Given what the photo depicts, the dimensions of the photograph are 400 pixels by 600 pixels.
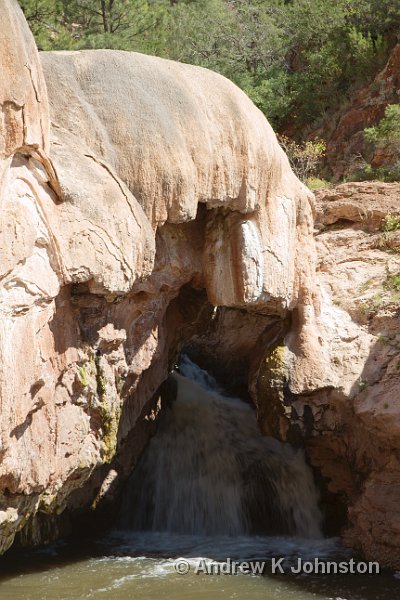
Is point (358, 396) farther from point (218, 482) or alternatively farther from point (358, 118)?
point (358, 118)

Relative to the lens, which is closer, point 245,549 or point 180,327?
point 245,549

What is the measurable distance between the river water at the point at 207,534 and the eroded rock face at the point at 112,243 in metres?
0.92

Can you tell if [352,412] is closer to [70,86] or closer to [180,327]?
[180,327]

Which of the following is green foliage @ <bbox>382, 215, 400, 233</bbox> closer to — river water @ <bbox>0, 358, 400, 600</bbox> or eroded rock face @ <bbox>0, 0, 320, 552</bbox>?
eroded rock face @ <bbox>0, 0, 320, 552</bbox>

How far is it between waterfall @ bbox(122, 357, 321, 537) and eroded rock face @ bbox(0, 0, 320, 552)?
1.08 metres

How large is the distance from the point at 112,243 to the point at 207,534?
4.86 metres

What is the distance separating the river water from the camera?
7934 millimetres

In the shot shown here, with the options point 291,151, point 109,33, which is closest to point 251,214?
point 291,151

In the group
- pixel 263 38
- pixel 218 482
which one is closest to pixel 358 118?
pixel 263 38

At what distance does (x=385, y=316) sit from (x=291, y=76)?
12841 millimetres

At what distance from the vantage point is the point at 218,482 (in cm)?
1065

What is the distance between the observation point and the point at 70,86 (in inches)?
288

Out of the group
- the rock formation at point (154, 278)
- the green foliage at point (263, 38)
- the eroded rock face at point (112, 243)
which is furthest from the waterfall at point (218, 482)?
the green foliage at point (263, 38)

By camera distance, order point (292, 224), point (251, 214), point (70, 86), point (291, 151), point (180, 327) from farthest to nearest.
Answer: point (291, 151), point (180, 327), point (292, 224), point (251, 214), point (70, 86)
